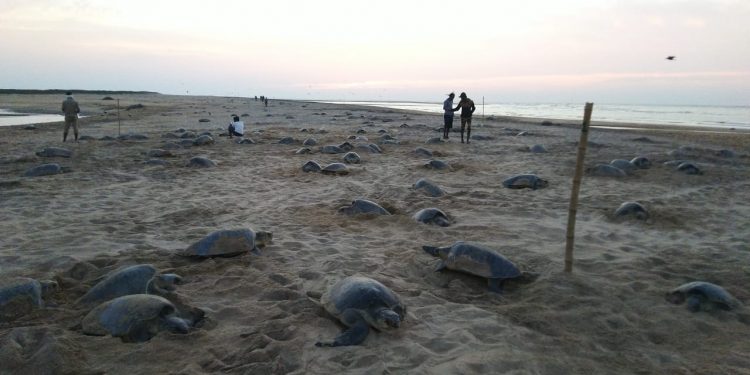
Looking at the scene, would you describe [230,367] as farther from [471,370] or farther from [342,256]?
[342,256]

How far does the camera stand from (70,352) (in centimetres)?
350

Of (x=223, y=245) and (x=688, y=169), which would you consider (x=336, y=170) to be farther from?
(x=688, y=169)

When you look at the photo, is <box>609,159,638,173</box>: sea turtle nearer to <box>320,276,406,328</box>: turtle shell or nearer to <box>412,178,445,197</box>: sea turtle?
<box>412,178,445,197</box>: sea turtle

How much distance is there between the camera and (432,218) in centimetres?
725

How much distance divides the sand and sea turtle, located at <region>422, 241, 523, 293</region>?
13 cm

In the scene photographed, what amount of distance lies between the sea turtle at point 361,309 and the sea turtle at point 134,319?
1.33 m

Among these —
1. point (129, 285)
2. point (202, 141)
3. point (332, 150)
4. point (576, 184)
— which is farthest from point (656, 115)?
point (129, 285)

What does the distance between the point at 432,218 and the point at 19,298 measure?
17.3ft

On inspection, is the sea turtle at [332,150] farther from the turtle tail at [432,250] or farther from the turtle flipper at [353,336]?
the turtle flipper at [353,336]

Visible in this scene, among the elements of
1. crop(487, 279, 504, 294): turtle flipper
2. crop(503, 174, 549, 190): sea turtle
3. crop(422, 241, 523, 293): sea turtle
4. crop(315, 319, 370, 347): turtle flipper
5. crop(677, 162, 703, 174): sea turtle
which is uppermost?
crop(677, 162, 703, 174): sea turtle

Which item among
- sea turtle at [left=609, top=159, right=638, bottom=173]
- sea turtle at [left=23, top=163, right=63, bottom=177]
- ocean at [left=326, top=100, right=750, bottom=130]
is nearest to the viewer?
sea turtle at [left=23, top=163, right=63, bottom=177]

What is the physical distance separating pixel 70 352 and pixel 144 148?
45.1 ft

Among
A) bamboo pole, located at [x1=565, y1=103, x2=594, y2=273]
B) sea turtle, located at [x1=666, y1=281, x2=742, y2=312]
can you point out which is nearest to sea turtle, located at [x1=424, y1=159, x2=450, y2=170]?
bamboo pole, located at [x1=565, y1=103, x2=594, y2=273]

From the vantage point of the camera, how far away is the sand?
358cm
